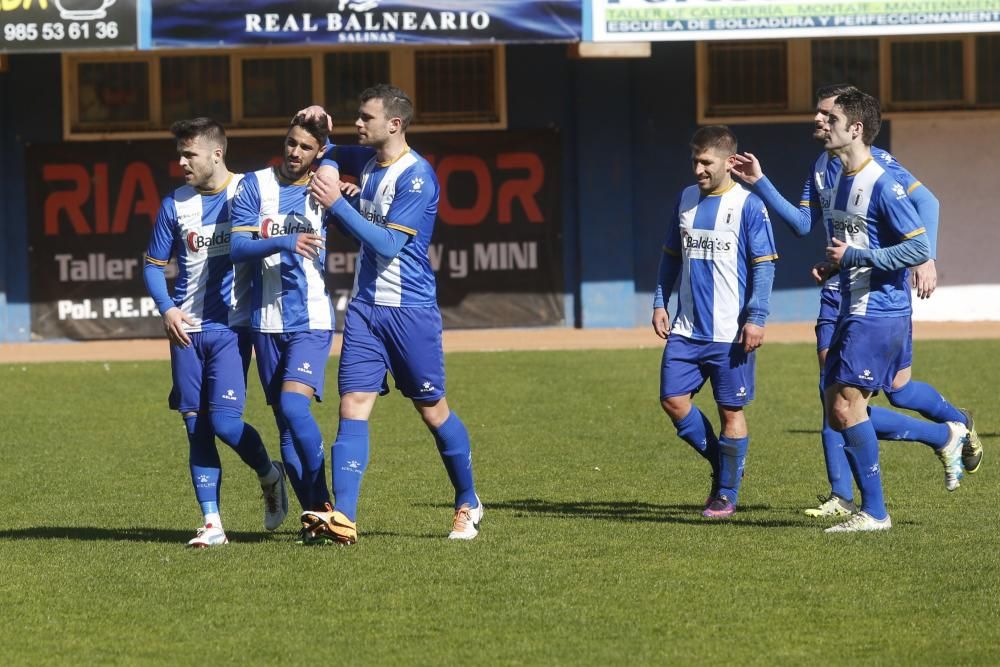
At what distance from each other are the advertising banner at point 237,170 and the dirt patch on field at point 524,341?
0.36m

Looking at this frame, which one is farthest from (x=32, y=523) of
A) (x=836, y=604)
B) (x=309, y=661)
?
(x=836, y=604)

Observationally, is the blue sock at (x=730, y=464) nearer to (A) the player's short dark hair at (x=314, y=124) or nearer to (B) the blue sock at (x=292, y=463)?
(B) the blue sock at (x=292, y=463)

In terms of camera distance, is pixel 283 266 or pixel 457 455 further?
pixel 457 455

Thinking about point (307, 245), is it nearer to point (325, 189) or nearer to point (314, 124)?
point (325, 189)

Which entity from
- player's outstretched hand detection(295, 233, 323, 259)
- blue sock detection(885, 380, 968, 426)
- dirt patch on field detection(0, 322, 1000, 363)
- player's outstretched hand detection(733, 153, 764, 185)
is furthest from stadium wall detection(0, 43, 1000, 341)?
player's outstretched hand detection(295, 233, 323, 259)

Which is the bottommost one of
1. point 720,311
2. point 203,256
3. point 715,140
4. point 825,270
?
point 720,311

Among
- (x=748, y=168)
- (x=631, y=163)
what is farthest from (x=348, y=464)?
(x=631, y=163)

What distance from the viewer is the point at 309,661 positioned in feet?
20.0

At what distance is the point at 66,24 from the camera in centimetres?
1931

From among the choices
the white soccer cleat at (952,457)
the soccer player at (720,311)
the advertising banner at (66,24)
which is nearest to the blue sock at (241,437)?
the soccer player at (720,311)

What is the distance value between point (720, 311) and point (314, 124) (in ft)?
7.67

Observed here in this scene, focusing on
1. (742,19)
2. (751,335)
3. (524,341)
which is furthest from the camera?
(524,341)

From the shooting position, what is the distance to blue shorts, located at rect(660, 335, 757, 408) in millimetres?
9172

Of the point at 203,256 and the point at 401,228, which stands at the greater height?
the point at 401,228
